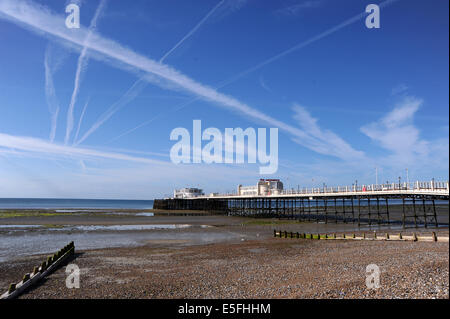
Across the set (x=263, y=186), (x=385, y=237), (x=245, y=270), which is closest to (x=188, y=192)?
(x=263, y=186)

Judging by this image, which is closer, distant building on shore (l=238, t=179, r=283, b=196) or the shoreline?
the shoreline

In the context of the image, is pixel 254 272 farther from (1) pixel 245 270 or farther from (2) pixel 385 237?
(2) pixel 385 237

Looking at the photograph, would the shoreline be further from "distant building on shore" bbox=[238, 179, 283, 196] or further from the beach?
"distant building on shore" bbox=[238, 179, 283, 196]

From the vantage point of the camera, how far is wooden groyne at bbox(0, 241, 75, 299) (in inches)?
513

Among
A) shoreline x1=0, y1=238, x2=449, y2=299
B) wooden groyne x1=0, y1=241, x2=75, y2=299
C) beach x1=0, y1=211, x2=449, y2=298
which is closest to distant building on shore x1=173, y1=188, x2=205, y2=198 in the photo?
beach x1=0, y1=211, x2=449, y2=298

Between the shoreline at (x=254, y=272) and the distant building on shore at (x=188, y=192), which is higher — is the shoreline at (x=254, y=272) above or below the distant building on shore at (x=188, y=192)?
below

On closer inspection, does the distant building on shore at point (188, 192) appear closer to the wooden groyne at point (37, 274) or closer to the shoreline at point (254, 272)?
the shoreline at point (254, 272)

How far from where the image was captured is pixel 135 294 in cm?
1311

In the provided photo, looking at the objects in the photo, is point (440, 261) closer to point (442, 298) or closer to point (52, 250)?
point (442, 298)

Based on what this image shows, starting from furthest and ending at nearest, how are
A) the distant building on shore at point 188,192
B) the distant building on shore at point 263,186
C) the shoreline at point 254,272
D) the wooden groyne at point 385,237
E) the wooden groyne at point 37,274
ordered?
the distant building on shore at point 188,192
the distant building on shore at point 263,186
the wooden groyne at point 385,237
the wooden groyne at point 37,274
the shoreline at point 254,272

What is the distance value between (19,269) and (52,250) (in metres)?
7.35

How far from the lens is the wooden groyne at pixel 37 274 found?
13029mm

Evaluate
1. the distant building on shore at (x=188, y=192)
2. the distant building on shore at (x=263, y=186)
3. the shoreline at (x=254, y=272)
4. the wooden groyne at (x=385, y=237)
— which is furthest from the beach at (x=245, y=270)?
the distant building on shore at (x=188, y=192)
